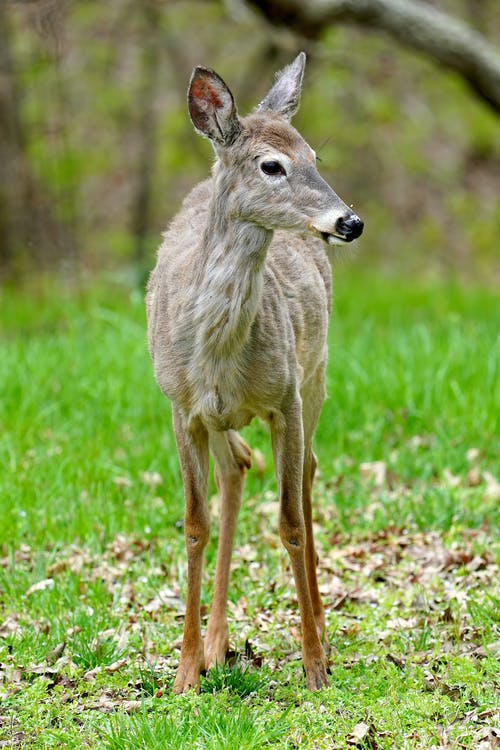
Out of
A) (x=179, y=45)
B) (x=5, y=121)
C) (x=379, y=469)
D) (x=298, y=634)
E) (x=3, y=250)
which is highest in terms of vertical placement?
(x=179, y=45)

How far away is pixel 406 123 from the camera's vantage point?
15648 mm

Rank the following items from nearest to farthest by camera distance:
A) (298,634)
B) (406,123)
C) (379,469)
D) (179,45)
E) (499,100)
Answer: (298,634), (379,469), (499,100), (179,45), (406,123)

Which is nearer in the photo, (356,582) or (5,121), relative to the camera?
(356,582)

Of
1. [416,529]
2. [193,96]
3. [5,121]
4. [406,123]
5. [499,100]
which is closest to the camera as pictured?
[193,96]

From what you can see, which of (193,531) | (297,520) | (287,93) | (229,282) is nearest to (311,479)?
(297,520)

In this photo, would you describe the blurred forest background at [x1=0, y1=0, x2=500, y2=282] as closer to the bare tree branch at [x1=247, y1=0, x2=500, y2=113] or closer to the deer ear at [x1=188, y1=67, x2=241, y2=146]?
the bare tree branch at [x1=247, y1=0, x2=500, y2=113]

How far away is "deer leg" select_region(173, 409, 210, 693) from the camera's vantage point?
169 inches

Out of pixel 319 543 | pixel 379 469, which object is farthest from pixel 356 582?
pixel 379 469

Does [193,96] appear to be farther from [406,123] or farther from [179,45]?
[406,123]

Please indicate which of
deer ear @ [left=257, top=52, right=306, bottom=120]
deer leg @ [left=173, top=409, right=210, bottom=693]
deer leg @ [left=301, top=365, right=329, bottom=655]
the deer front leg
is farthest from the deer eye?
deer leg @ [left=301, top=365, right=329, bottom=655]

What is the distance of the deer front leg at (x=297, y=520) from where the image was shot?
427cm

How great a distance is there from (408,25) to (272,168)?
5440 millimetres

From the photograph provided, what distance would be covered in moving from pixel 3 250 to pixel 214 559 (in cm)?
764

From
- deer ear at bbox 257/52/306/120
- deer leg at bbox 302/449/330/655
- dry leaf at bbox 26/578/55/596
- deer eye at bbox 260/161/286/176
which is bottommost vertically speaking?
dry leaf at bbox 26/578/55/596
